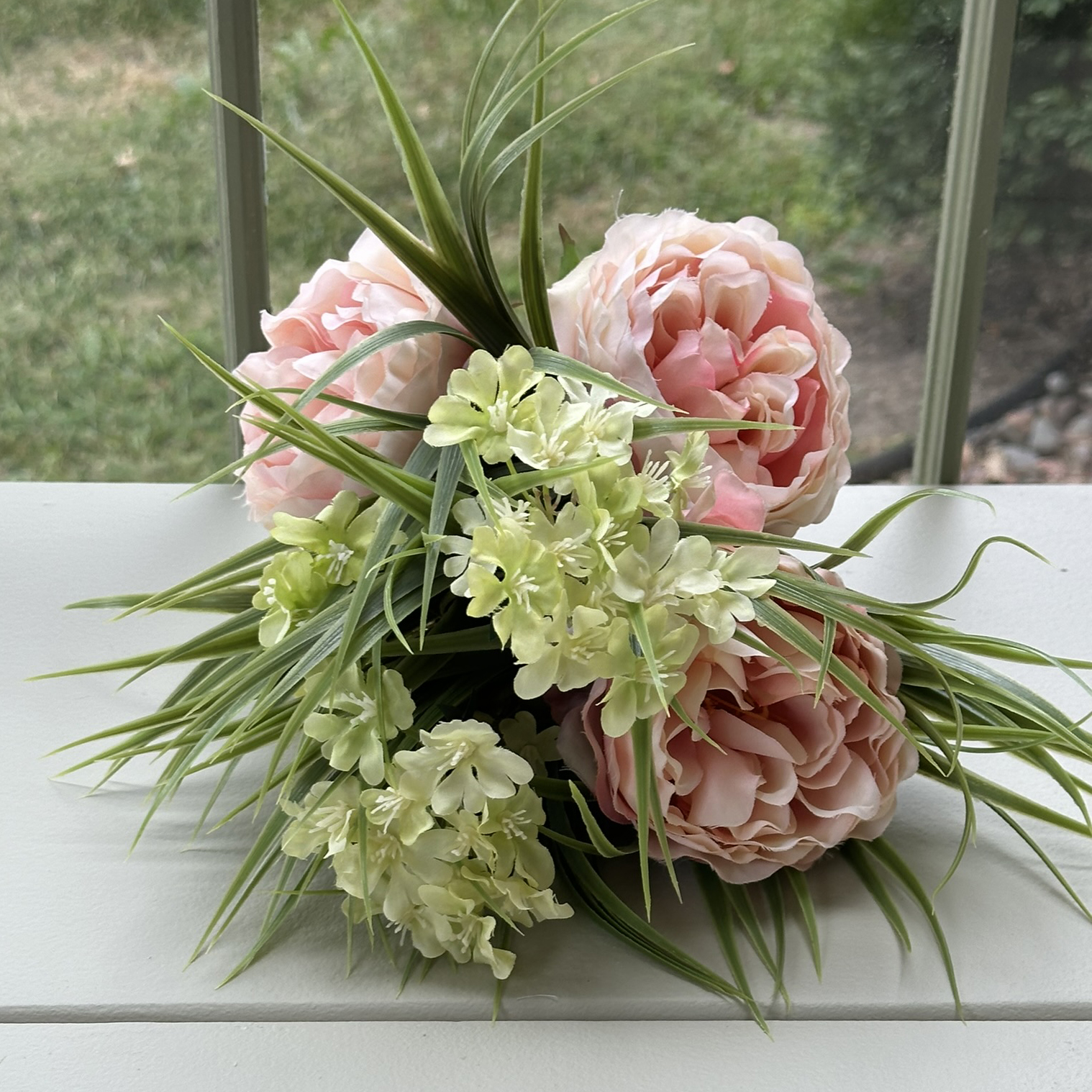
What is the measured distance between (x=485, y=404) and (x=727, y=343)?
137 millimetres

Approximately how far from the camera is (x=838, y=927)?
57cm

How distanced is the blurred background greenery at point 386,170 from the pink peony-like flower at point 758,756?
1.22m

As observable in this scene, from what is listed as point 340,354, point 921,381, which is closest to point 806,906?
point 340,354

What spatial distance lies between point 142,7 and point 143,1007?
1440 mm

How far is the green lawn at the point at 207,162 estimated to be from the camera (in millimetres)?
1713

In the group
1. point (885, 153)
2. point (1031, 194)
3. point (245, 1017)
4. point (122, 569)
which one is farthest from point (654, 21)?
point (245, 1017)

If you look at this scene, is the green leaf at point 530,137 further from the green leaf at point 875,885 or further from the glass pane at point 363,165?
the glass pane at point 363,165

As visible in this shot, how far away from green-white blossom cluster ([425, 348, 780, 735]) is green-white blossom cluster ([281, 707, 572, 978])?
5 cm

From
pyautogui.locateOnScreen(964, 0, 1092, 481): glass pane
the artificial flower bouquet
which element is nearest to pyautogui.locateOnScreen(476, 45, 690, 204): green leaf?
the artificial flower bouquet

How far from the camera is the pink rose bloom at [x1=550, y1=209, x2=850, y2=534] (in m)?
0.54

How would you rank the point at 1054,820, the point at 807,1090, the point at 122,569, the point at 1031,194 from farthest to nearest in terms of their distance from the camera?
1. the point at 1031,194
2. the point at 122,569
3. the point at 1054,820
4. the point at 807,1090

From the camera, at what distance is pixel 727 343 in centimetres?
55

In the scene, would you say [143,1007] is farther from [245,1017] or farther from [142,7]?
[142,7]

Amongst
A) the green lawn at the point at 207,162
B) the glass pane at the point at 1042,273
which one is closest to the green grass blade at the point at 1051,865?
the glass pane at the point at 1042,273
